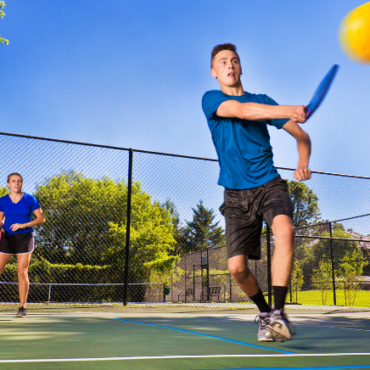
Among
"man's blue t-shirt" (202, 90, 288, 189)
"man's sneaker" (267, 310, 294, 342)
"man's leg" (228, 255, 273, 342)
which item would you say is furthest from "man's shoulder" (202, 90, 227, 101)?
"man's sneaker" (267, 310, 294, 342)

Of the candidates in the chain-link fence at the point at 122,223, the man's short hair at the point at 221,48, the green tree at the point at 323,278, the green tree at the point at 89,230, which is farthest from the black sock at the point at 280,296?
the green tree at the point at 323,278

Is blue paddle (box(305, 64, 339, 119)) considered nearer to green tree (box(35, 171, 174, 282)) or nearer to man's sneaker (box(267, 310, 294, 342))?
man's sneaker (box(267, 310, 294, 342))

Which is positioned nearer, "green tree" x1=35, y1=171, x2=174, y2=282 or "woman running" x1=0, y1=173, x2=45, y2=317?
"woman running" x1=0, y1=173, x2=45, y2=317

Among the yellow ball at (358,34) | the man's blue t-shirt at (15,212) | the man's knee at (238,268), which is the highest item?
the yellow ball at (358,34)

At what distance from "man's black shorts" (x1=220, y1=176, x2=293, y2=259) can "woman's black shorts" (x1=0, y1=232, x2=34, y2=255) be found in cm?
271

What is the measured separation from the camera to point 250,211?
2049 mm

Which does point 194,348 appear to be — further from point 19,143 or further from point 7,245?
point 19,143

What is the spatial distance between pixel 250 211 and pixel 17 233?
289 centimetres

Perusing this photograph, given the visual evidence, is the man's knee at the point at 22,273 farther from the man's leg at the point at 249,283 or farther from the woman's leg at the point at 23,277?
the man's leg at the point at 249,283

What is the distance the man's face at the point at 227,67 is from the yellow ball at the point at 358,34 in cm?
53

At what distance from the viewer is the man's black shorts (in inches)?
78.5

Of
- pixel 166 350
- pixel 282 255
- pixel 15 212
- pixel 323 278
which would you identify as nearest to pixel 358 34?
pixel 282 255

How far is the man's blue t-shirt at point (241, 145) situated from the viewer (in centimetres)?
206

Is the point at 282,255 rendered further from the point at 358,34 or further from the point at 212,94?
the point at 358,34
